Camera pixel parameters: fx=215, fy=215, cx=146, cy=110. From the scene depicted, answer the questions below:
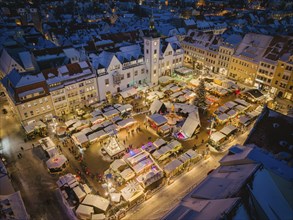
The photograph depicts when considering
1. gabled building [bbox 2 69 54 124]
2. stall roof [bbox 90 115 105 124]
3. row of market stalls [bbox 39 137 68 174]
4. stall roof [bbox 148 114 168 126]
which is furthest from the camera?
stall roof [bbox 90 115 105 124]

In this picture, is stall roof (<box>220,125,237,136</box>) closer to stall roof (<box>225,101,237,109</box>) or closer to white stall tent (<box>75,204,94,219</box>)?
stall roof (<box>225,101,237,109</box>)

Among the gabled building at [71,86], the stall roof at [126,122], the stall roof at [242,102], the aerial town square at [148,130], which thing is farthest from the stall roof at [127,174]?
the stall roof at [242,102]

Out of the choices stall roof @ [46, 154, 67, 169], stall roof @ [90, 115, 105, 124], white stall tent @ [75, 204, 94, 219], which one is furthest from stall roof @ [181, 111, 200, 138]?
stall roof @ [46, 154, 67, 169]

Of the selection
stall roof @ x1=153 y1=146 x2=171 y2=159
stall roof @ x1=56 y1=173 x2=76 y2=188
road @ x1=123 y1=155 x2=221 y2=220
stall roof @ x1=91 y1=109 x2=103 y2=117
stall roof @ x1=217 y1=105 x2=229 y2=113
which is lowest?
road @ x1=123 y1=155 x2=221 y2=220

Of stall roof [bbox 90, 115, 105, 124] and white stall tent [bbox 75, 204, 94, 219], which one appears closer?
white stall tent [bbox 75, 204, 94, 219]

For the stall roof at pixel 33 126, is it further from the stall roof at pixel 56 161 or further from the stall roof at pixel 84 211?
the stall roof at pixel 84 211

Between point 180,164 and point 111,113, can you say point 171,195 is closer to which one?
point 180,164

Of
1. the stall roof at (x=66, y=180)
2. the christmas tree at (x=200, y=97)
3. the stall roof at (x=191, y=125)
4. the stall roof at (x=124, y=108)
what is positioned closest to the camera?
the stall roof at (x=66, y=180)
